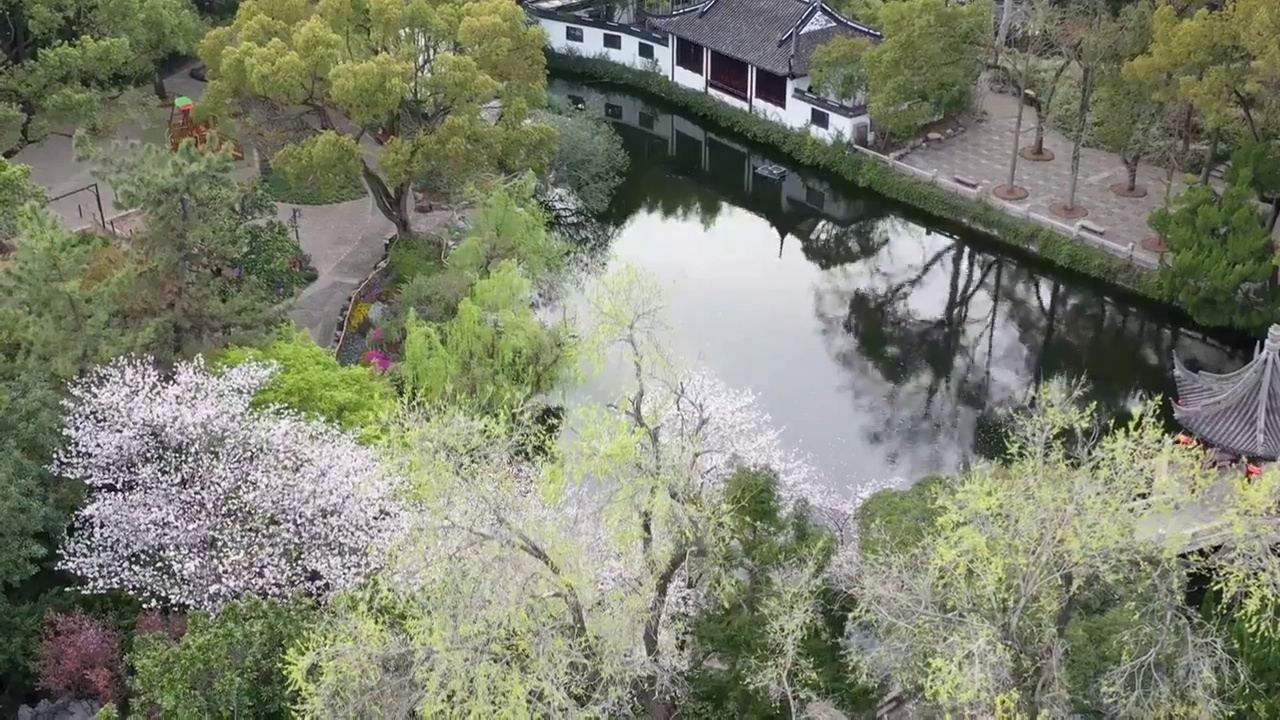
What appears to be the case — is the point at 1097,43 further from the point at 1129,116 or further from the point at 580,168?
the point at 580,168

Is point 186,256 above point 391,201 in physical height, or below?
above

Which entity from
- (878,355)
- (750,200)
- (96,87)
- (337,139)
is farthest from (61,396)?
(750,200)

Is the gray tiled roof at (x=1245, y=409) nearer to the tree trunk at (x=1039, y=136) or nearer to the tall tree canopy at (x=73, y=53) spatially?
the tree trunk at (x=1039, y=136)

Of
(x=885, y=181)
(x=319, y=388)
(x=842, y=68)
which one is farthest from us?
(x=842, y=68)

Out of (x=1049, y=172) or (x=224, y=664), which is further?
(x=1049, y=172)

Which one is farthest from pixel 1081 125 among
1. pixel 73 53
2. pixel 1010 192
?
pixel 73 53

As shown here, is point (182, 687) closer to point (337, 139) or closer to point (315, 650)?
point (315, 650)

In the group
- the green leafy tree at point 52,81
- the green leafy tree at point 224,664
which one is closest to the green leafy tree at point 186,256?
the green leafy tree at point 224,664

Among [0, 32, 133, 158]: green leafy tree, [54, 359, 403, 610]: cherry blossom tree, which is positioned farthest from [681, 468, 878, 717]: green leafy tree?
[0, 32, 133, 158]: green leafy tree
